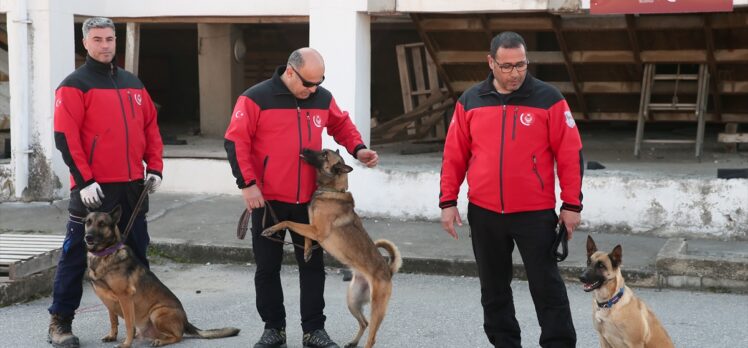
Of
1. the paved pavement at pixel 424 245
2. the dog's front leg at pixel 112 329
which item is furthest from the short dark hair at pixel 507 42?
the paved pavement at pixel 424 245

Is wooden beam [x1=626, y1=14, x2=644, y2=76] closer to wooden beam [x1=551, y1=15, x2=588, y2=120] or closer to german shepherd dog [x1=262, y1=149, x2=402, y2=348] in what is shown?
wooden beam [x1=551, y1=15, x2=588, y2=120]

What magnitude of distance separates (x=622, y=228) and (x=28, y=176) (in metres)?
5.99

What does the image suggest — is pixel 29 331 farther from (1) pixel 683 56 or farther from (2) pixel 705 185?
(1) pixel 683 56

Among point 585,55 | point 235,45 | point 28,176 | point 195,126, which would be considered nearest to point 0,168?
Result: point 28,176

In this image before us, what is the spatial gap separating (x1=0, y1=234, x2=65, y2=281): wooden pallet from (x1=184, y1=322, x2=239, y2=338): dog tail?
1712 mm

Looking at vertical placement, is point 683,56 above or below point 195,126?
above

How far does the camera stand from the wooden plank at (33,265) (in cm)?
722

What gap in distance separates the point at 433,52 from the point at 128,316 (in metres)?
6.26

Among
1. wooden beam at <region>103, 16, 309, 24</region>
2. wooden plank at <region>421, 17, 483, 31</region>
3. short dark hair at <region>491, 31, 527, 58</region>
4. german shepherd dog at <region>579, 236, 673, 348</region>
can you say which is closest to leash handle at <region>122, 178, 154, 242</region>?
short dark hair at <region>491, 31, 527, 58</region>

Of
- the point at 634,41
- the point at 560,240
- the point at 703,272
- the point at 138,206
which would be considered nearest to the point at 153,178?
the point at 138,206

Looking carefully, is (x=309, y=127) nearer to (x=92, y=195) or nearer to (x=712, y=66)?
(x=92, y=195)

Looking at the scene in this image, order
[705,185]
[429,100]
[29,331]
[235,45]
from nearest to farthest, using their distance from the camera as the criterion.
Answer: [29,331], [705,185], [429,100], [235,45]

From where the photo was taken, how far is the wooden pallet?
23.8ft

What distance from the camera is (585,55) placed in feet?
36.5
